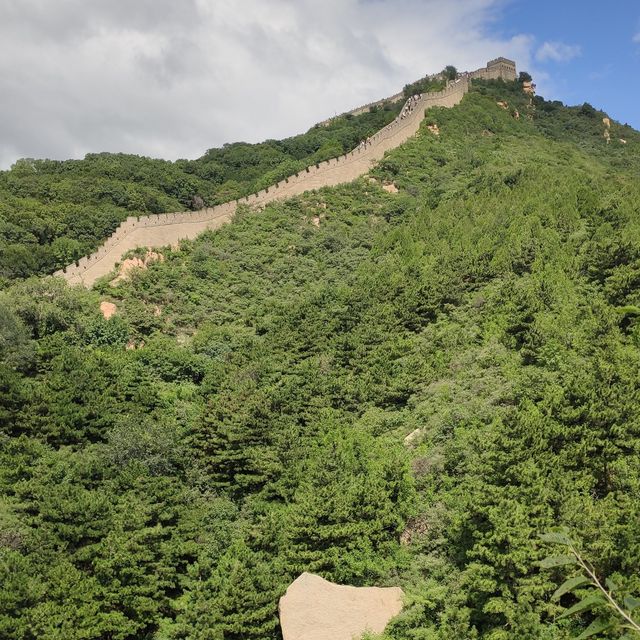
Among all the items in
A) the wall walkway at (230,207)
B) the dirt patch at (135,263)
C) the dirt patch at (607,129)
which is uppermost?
the dirt patch at (607,129)

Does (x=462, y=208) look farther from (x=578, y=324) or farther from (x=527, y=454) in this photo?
(x=527, y=454)

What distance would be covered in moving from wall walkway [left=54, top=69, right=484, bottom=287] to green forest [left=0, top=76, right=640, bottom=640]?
200 cm

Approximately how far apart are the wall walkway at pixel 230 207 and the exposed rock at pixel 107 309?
3.07m

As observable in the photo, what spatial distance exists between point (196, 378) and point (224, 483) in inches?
359

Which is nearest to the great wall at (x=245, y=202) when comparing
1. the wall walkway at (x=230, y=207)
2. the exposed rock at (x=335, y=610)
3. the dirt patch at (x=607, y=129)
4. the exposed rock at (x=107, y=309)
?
the wall walkway at (x=230, y=207)

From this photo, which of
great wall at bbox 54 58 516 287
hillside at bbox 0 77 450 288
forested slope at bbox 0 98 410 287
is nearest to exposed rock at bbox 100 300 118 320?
great wall at bbox 54 58 516 287

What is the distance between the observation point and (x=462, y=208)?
4025cm

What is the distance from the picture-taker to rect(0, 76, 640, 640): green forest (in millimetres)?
15219

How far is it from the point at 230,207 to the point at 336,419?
1062 inches

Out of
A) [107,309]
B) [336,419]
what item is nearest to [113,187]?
[107,309]

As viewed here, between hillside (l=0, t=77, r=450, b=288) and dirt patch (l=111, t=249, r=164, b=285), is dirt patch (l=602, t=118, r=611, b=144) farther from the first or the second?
dirt patch (l=111, t=249, r=164, b=285)

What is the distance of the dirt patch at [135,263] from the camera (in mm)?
38803

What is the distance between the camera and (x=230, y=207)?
47.2 m

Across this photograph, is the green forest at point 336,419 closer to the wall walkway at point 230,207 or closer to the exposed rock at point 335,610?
the exposed rock at point 335,610
